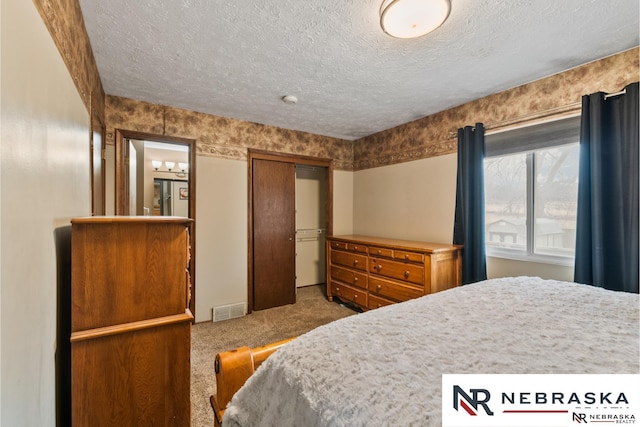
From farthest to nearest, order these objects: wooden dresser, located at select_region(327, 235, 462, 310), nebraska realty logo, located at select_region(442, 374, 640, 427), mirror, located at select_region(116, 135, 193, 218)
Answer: mirror, located at select_region(116, 135, 193, 218) < wooden dresser, located at select_region(327, 235, 462, 310) < nebraska realty logo, located at select_region(442, 374, 640, 427)

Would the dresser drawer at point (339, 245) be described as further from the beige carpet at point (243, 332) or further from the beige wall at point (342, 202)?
the beige carpet at point (243, 332)

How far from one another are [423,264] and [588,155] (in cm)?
155

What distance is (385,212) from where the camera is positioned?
3.92 metres

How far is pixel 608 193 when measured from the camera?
203 cm

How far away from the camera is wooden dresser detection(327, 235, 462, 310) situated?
275cm

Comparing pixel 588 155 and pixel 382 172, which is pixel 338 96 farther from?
pixel 588 155

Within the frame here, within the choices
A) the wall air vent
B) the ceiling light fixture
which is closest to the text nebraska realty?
the ceiling light fixture

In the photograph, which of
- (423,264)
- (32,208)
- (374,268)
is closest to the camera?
(32,208)

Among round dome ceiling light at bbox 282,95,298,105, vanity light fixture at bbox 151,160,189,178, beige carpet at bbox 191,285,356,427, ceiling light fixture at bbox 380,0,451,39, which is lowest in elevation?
beige carpet at bbox 191,285,356,427

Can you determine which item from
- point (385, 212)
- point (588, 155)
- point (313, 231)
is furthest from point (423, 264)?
point (313, 231)

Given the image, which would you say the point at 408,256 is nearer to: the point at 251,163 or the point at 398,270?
the point at 398,270

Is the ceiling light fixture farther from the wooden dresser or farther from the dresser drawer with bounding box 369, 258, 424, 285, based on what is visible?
the dresser drawer with bounding box 369, 258, 424, 285

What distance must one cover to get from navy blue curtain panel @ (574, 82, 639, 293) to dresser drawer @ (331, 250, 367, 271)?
77.6 inches

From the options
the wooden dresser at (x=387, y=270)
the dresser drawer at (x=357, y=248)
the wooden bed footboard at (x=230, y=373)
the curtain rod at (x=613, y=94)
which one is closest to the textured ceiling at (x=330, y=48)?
the curtain rod at (x=613, y=94)
